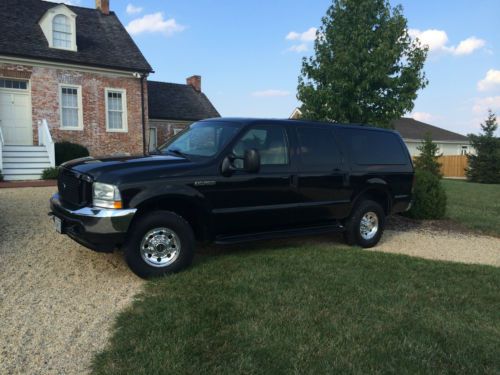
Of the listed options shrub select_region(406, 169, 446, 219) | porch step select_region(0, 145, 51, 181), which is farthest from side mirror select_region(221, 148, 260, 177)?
porch step select_region(0, 145, 51, 181)

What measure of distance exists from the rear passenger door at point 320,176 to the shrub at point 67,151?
480 inches

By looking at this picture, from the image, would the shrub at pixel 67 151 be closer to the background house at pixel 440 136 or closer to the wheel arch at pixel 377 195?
the wheel arch at pixel 377 195

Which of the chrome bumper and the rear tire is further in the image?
the rear tire

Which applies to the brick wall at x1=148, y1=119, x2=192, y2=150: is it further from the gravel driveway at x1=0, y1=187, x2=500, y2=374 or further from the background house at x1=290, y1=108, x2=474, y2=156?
the background house at x1=290, y1=108, x2=474, y2=156

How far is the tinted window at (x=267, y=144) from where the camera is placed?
5.55m

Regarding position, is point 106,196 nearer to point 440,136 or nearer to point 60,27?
point 60,27

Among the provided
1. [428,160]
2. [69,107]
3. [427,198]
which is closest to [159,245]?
[427,198]

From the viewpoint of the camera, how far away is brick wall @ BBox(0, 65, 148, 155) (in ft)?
53.9

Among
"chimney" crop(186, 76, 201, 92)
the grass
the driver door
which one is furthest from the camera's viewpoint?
"chimney" crop(186, 76, 201, 92)

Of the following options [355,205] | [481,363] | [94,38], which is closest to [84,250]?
[355,205]

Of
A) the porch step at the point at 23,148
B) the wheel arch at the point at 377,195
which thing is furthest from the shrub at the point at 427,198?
the porch step at the point at 23,148

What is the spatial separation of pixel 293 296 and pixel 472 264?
3.39m

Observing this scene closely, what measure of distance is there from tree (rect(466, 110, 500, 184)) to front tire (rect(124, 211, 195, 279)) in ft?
96.2

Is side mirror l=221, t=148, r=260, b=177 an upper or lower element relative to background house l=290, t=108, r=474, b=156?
lower
